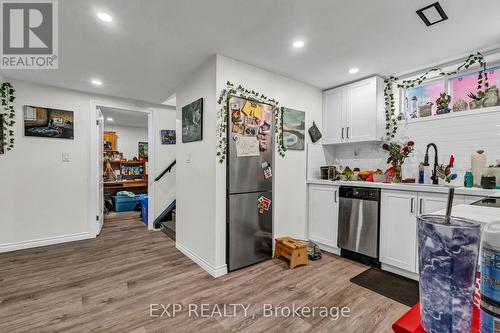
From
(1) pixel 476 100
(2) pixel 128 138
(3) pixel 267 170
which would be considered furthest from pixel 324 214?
(2) pixel 128 138

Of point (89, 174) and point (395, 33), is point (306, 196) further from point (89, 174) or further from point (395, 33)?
point (89, 174)

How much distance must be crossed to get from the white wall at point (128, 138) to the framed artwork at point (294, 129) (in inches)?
220

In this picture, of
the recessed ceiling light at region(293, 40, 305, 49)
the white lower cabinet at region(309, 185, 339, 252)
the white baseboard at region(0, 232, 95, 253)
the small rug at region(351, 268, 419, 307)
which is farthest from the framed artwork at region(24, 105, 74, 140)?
the small rug at region(351, 268, 419, 307)

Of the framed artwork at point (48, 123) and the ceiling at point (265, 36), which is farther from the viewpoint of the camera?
the framed artwork at point (48, 123)

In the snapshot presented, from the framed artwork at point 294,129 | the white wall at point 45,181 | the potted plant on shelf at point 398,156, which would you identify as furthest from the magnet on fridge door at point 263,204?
the white wall at point 45,181

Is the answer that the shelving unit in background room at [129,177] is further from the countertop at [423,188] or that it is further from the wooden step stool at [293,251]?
the countertop at [423,188]

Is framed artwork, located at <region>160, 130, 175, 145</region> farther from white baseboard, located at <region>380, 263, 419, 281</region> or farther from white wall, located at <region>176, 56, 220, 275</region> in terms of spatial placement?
white baseboard, located at <region>380, 263, 419, 281</region>

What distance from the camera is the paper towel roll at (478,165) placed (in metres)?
2.32

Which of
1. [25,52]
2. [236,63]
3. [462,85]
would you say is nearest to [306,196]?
[236,63]

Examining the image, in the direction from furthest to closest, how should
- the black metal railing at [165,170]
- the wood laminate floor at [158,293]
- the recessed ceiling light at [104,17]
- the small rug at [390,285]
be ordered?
the black metal railing at [165,170], the small rug at [390,285], the recessed ceiling light at [104,17], the wood laminate floor at [158,293]

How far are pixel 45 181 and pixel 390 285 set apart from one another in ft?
15.4

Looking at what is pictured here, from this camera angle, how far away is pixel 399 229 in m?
2.51

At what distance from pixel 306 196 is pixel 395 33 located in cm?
220

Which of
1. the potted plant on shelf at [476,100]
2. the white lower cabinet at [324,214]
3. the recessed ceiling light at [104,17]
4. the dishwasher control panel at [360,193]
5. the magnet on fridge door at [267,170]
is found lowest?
the white lower cabinet at [324,214]
